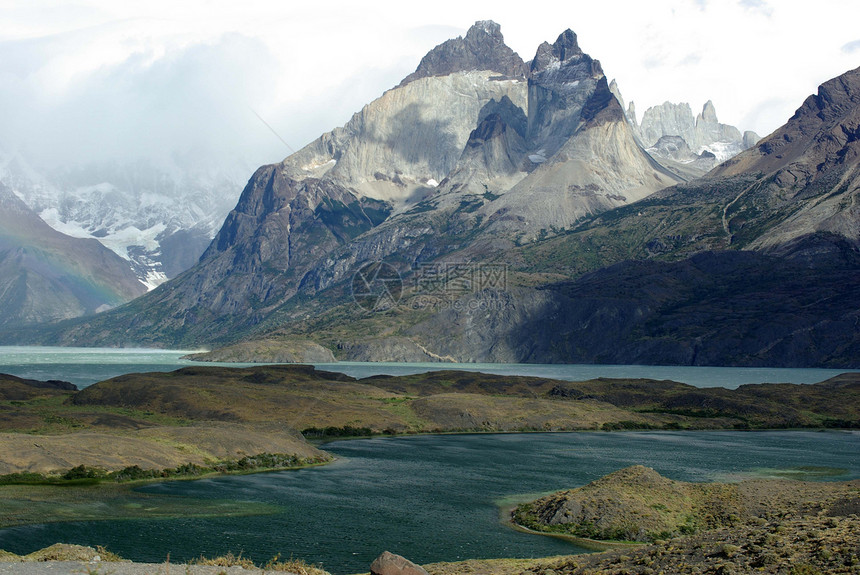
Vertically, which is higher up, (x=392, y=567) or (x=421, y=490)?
(x=392, y=567)

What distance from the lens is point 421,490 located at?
87.6 meters

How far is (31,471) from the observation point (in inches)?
3319

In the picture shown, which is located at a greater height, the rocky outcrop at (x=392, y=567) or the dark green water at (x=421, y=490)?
the rocky outcrop at (x=392, y=567)

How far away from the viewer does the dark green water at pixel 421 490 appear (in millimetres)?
61375

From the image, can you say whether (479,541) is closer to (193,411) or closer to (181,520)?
(181,520)

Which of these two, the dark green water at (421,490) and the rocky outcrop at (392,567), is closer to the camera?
the rocky outcrop at (392,567)

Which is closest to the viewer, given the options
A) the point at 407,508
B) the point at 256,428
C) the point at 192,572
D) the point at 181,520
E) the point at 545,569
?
the point at 192,572

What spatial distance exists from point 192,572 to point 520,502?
4670 cm

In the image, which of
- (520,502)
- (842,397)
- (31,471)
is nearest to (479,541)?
(520,502)

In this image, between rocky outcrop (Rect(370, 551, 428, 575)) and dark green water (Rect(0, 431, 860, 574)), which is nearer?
rocky outcrop (Rect(370, 551, 428, 575))

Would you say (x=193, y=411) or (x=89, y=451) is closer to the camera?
(x=89, y=451)

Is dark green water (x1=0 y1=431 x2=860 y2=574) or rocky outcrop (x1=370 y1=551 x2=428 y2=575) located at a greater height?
rocky outcrop (x1=370 y1=551 x2=428 y2=575)

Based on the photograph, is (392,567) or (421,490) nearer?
(392,567)

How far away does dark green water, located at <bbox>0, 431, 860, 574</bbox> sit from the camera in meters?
61.4
